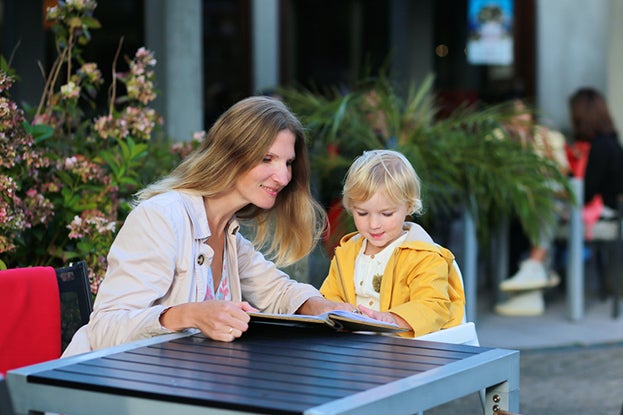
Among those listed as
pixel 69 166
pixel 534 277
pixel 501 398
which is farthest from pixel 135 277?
pixel 534 277

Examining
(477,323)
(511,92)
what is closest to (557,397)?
(477,323)

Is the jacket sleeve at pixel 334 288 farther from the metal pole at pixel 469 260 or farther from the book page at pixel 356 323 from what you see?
the metal pole at pixel 469 260

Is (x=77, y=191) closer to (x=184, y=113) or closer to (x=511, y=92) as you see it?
(x=184, y=113)

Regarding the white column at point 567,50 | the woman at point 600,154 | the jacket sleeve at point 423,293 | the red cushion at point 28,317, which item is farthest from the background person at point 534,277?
the red cushion at point 28,317

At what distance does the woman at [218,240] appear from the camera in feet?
9.70

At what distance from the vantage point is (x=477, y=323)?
7.38 metres

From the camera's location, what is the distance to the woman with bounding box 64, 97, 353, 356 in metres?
2.96

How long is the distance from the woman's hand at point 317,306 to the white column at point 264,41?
6.66m

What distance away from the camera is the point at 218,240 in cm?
338

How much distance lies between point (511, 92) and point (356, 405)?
8.46 m

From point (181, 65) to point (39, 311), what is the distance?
3.91 meters

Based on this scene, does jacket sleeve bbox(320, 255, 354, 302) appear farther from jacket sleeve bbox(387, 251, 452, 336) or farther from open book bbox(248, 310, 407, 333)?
open book bbox(248, 310, 407, 333)

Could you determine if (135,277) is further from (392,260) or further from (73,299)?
(392,260)

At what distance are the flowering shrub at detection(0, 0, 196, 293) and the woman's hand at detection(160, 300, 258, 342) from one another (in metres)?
1.24
